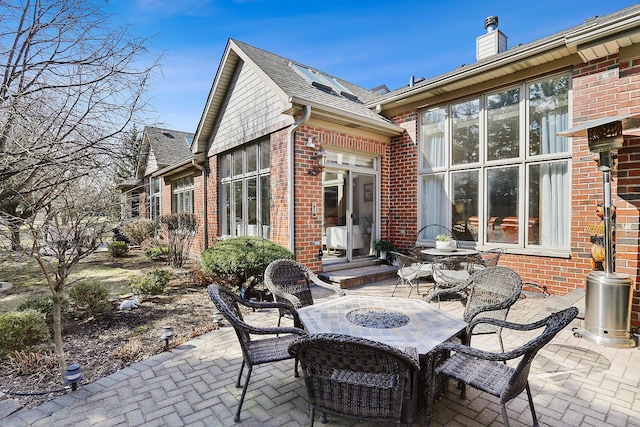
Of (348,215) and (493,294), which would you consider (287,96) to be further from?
(493,294)

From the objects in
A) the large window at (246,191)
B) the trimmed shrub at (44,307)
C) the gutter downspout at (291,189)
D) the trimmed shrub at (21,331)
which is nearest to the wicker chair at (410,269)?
the gutter downspout at (291,189)

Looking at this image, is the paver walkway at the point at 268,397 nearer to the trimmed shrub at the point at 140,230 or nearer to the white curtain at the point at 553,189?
the white curtain at the point at 553,189

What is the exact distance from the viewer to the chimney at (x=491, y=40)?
28.3ft

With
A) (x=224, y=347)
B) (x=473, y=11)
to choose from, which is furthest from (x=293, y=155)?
(x=473, y=11)

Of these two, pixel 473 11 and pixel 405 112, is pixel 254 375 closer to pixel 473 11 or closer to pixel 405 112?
pixel 405 112

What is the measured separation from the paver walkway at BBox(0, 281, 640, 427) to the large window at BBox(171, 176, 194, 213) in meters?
9.54

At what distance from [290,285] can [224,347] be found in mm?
999

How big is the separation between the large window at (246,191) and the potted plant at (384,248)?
8.55 feet

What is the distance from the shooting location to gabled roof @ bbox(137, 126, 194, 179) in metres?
15.6

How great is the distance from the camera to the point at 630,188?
12.3 ft

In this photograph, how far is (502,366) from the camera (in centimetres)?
237

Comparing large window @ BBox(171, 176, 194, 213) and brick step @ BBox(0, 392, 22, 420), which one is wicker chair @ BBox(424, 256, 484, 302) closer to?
brick step @ BBox(0, 392, 22, 420)

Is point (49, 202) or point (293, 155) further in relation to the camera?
point (293, 155)

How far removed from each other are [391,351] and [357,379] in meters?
0.40
